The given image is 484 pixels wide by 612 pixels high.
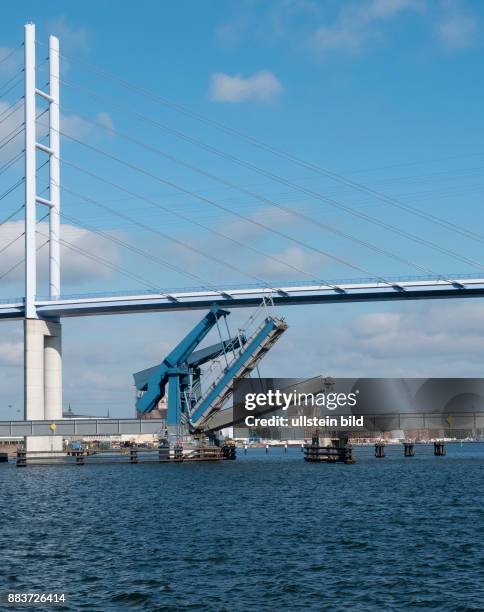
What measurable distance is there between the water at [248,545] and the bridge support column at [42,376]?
2853 cm

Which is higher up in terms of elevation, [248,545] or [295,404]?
[295,404]

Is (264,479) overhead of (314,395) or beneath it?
beneath

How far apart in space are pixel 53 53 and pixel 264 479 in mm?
42544

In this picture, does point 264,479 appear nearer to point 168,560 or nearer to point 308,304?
point 308,304

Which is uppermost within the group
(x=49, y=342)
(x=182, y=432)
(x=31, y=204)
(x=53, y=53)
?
(x=53, y=53)

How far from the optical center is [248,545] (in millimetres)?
28609

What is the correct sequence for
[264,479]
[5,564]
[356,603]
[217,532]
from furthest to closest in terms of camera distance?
[264,479]
[217,532]
[5,564]
[356,603]

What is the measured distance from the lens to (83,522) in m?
35.0

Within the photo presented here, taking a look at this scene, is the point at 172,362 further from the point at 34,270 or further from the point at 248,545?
the point at 248,545

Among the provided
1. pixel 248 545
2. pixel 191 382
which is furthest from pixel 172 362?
pixel 248 545

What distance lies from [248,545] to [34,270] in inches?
2026

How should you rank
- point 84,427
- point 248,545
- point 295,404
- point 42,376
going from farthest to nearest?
point 42,376
point 84,427
point 295,404
point 248,545

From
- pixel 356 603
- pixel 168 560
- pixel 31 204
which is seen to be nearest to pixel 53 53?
pixel 31 204

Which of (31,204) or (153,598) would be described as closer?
(153,598)
